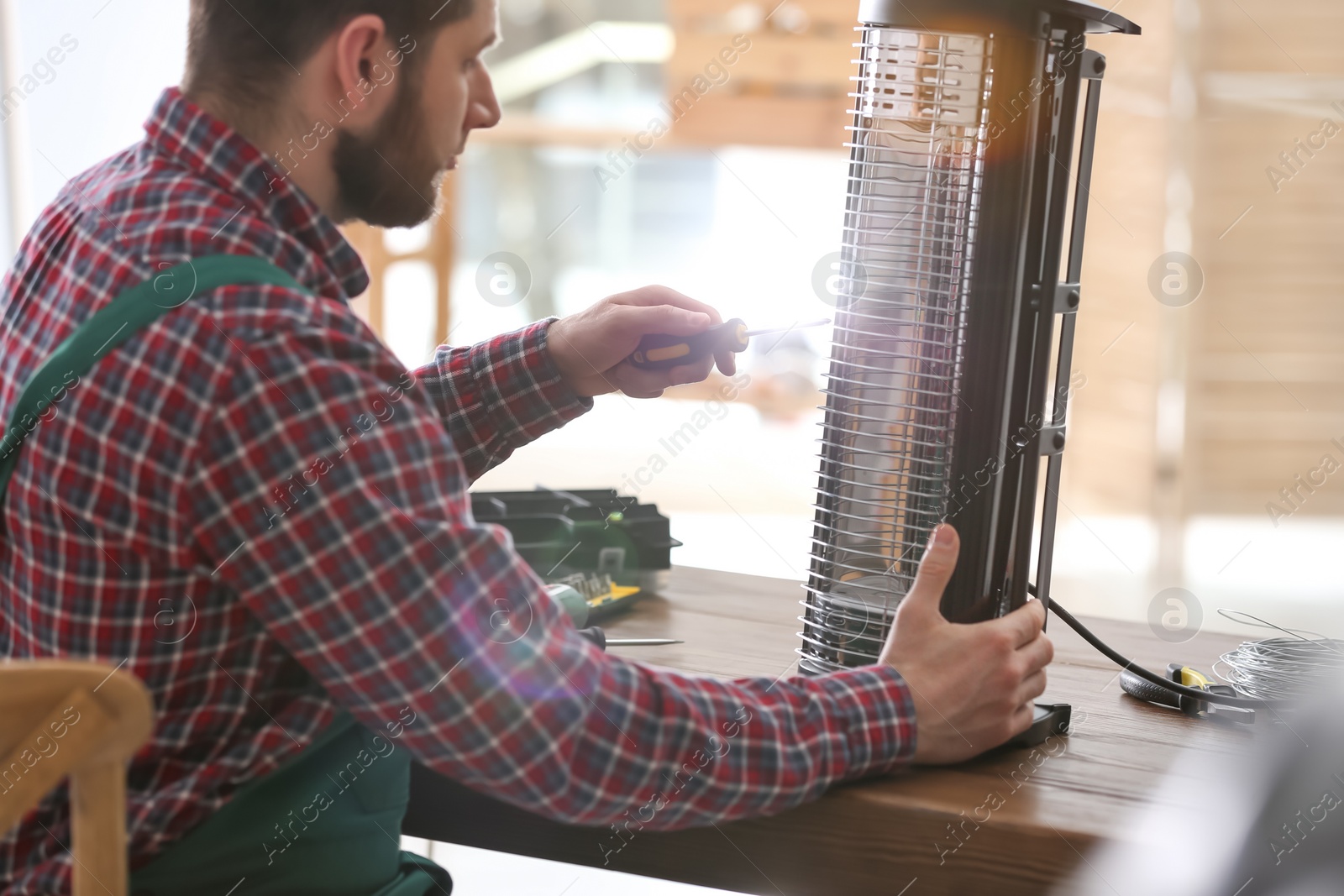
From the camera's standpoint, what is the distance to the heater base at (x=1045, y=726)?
933 millimetres

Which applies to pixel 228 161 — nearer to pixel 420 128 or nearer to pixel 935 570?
pixel 420 128

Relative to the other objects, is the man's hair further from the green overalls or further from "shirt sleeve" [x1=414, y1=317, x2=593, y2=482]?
"shirt sleeve" [x1=414, y1=317, x2=593, y2=482]

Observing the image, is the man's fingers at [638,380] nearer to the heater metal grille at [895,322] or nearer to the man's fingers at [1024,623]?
the heater metal grille at [895,322]

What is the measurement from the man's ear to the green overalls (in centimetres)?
19

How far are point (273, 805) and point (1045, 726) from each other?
A: 0.58 meters

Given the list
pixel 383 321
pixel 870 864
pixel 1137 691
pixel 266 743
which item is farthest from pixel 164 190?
pixel 383 321

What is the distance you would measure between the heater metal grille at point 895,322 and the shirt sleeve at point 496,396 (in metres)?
0.36

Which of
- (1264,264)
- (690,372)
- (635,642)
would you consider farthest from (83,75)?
(1264,264)

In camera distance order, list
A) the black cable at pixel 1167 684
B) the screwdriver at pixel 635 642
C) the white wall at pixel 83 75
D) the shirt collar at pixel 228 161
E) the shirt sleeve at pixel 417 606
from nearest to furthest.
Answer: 1. the shirt sleeve at pixel 417 606
2. the shirt collar at pixel 228 161
3. the black cable at pixel 1167 684
4. the screwdriver at pixel 635 642
5. the white wall at pixel 83 75

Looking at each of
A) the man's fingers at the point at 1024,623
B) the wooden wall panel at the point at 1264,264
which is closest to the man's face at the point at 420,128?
the man's fingers at the point at 1024,623

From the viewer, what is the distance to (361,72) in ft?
2.93

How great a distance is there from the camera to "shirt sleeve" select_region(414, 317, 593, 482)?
125 centimetres

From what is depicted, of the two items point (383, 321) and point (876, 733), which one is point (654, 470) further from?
point (876, 733)

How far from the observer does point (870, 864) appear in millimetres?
852
